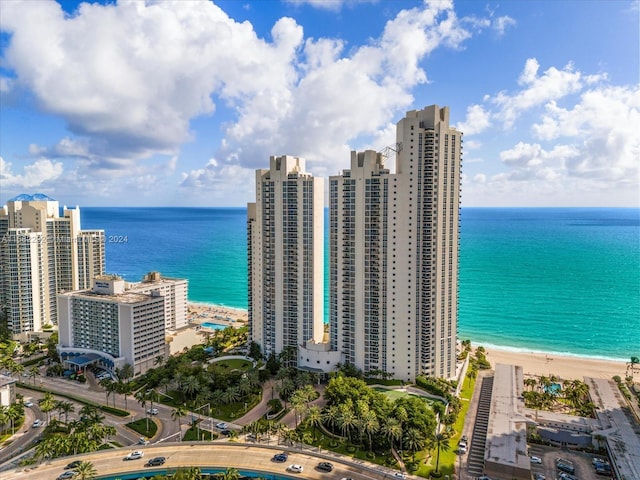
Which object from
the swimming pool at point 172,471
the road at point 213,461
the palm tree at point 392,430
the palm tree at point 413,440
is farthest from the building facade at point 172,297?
the palm tree at point 413,440

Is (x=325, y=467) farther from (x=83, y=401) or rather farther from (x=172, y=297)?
(x=172, y=297)

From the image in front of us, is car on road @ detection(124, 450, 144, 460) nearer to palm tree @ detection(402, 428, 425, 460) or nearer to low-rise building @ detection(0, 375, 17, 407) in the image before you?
low-rise building @ detection(0, 375, 17, 407)

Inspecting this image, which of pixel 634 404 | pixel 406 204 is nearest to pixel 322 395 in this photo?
pixel 406 204

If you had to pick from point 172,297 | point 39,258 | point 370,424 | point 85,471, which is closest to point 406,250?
point 370,424

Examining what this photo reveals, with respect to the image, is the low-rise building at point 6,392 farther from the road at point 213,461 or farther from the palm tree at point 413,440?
the palm tree at point 413,440

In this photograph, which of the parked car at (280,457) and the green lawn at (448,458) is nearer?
the parked car at (280,457)
